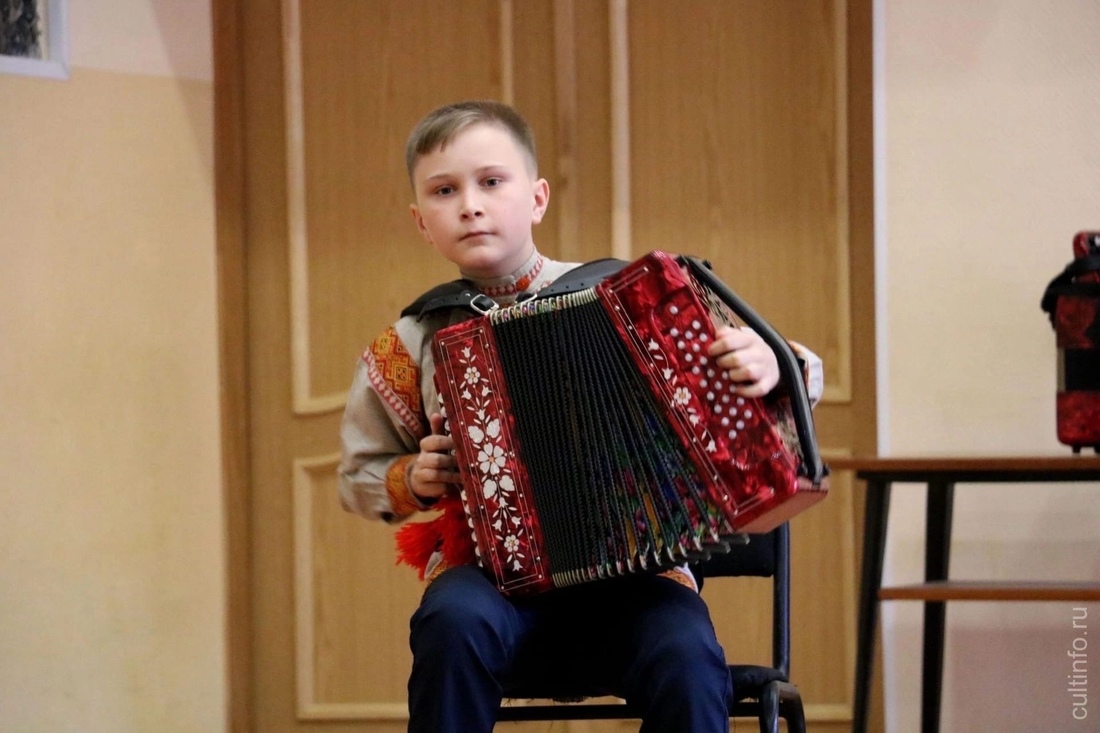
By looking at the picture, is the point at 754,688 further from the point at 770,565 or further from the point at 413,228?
the point at 413,228

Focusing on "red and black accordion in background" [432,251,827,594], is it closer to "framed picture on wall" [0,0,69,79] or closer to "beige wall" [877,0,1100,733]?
"beige wall" [877,0,1100,733]

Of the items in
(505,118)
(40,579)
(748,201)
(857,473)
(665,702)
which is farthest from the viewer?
(748,201)

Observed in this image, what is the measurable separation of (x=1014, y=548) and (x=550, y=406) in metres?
1.22

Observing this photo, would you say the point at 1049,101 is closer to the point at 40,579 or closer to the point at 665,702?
the point at 665,702

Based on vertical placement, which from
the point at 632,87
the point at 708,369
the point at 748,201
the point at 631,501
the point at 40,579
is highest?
the point at 632,87

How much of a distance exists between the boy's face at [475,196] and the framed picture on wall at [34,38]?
1236 mm

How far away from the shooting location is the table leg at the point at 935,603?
1.65 m

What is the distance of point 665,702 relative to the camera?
1.20 metres

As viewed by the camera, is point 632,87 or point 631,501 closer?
point 631,501

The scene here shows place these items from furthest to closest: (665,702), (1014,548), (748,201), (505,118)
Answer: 1. (748,201)
2. (1014,548)
3. (505,118)
4. (665,702)

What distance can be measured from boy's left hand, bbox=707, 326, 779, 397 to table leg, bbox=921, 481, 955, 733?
1.86ft

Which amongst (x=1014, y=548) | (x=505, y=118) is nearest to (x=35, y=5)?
(x=505, y=118)

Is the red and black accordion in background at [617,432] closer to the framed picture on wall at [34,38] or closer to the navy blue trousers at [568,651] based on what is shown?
the navy blue trousers at [568,651]

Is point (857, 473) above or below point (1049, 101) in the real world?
below
